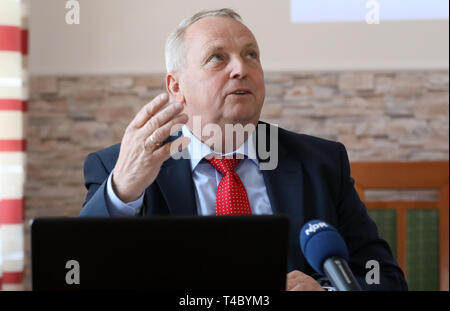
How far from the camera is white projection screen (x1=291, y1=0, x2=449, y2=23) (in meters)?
2.60

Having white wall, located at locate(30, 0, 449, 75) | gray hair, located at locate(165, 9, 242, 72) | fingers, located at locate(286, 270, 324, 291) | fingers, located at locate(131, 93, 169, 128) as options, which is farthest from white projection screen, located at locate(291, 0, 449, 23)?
fingers, located at locate(286, 270, 324, 291)

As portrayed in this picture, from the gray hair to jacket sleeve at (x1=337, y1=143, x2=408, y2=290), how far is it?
0.51 metres

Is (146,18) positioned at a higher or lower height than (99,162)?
higher

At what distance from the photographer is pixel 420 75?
8.70 feet

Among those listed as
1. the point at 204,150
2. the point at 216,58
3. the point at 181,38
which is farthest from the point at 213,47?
the point at 204,150

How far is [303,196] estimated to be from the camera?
1465 millimetres

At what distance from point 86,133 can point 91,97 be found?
0.18 metres

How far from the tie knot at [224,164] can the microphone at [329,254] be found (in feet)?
1.87

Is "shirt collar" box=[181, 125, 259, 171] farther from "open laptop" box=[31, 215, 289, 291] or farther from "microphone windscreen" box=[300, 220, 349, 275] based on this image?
"open laptop" box=[31, 215, 289, 291]

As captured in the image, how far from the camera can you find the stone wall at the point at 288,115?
2.66 m

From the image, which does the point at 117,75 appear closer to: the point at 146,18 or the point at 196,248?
the point at 146,18

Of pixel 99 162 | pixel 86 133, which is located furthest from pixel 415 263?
pixel 86 133

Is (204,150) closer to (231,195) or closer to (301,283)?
(231,195)
